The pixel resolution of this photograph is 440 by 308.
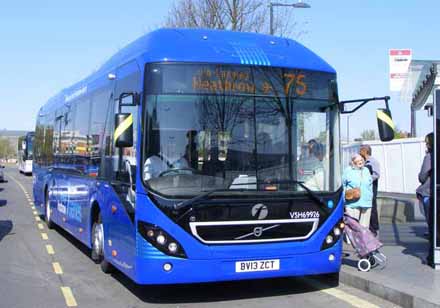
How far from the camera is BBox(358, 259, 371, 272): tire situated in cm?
855

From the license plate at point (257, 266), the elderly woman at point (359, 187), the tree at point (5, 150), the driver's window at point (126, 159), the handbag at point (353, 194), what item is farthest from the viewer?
the tree at point (5, 150)

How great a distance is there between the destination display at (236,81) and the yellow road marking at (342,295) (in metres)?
2.55

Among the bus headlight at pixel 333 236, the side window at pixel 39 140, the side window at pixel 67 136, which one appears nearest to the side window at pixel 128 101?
the bus headlight at pixel 333 236

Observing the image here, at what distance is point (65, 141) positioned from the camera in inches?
510

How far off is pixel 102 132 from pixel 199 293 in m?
3.01

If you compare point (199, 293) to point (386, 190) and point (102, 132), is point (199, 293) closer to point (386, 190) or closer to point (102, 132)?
point (102, 132)

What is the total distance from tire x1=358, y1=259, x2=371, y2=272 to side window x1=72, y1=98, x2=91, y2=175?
15.5 feet

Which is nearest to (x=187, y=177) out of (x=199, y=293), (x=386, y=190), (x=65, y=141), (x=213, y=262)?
(x=213, y=262)

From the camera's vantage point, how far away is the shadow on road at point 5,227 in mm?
14167

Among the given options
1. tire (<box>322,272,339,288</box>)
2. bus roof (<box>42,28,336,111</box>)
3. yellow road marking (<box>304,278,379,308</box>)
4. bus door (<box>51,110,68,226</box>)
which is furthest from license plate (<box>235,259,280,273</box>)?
bus door (<box>51,110,68,226</box>)

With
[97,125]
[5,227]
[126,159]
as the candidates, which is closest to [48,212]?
[5,227]

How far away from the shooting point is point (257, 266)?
7230mm

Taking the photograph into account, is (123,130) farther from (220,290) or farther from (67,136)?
(67,136)

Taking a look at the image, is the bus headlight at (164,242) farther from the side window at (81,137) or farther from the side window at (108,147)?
the side window at (81,137)
